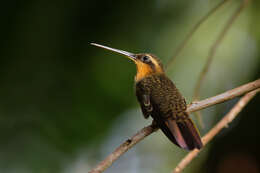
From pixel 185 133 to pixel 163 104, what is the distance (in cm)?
49

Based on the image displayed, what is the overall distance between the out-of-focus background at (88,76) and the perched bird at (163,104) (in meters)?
0.60

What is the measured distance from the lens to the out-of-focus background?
4.03 m

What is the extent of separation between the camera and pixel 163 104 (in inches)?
121

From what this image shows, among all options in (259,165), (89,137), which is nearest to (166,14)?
(89,137)

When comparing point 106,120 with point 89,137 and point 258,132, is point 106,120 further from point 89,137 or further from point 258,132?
point 258,132

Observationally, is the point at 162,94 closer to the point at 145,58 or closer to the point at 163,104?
the point at 163,104

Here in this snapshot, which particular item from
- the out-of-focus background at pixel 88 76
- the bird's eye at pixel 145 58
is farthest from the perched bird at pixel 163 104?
the out-of-focus background at pixel 88 76

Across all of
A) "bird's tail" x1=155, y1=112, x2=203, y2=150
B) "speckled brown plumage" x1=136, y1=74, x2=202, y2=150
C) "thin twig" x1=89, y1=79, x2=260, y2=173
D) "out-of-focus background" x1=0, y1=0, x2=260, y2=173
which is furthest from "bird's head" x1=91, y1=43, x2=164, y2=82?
"thin twig" x1=89, y1=79, x2=260, y2=173

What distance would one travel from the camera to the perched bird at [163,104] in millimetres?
2598

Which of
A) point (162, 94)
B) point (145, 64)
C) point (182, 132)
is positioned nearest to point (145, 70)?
point (145, 64)

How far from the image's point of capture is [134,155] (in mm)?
5918

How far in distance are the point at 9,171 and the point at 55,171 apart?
1.61ft

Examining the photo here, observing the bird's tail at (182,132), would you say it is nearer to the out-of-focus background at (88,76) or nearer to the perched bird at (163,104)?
the perched bird at (163,104)

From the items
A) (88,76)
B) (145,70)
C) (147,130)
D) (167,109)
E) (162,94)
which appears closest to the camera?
(147,130)
